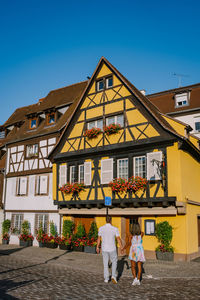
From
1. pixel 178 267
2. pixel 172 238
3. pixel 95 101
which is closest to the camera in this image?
pixel 178 267

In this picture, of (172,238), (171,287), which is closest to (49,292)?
(171,287)

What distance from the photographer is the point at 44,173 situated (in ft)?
67.2

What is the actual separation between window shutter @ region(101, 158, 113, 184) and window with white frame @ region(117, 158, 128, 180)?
0.41 m

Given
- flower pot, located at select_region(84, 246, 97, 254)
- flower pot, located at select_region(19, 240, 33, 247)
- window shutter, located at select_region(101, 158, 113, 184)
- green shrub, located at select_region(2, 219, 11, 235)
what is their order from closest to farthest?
window shutter, located at select_region(101, 158, 113, 184), flower pot, located at select_region(84, 246, 97, 254), flower pot, located at select_region(19, 240, 33, 247), green shrub, located at select_region(2, 219, 11, 235)

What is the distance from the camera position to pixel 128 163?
50.1ft

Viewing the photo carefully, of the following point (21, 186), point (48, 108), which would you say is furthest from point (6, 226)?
point (48, 108)

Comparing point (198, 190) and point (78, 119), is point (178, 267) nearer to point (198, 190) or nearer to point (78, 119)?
point (198, 190)

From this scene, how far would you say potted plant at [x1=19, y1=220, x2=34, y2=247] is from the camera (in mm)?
19609

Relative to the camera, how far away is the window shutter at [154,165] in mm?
13938

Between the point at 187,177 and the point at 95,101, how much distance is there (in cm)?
686

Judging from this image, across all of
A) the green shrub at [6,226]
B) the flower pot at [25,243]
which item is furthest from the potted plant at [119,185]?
the green shrub at [6,226]

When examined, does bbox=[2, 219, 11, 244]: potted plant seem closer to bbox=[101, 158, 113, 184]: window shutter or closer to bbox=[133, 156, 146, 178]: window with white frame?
bbox=[101, 158, 113, 184]: window shutter

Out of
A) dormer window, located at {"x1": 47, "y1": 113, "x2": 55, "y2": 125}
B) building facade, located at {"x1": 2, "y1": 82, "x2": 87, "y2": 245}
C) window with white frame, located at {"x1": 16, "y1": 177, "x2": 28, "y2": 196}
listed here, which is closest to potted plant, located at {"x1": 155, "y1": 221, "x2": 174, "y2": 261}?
building facade, located at {"x1": 2, "y1": 82, "x2": 87, "y2": 245}

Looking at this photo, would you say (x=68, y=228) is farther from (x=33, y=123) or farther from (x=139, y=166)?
(x=33, y=123)
